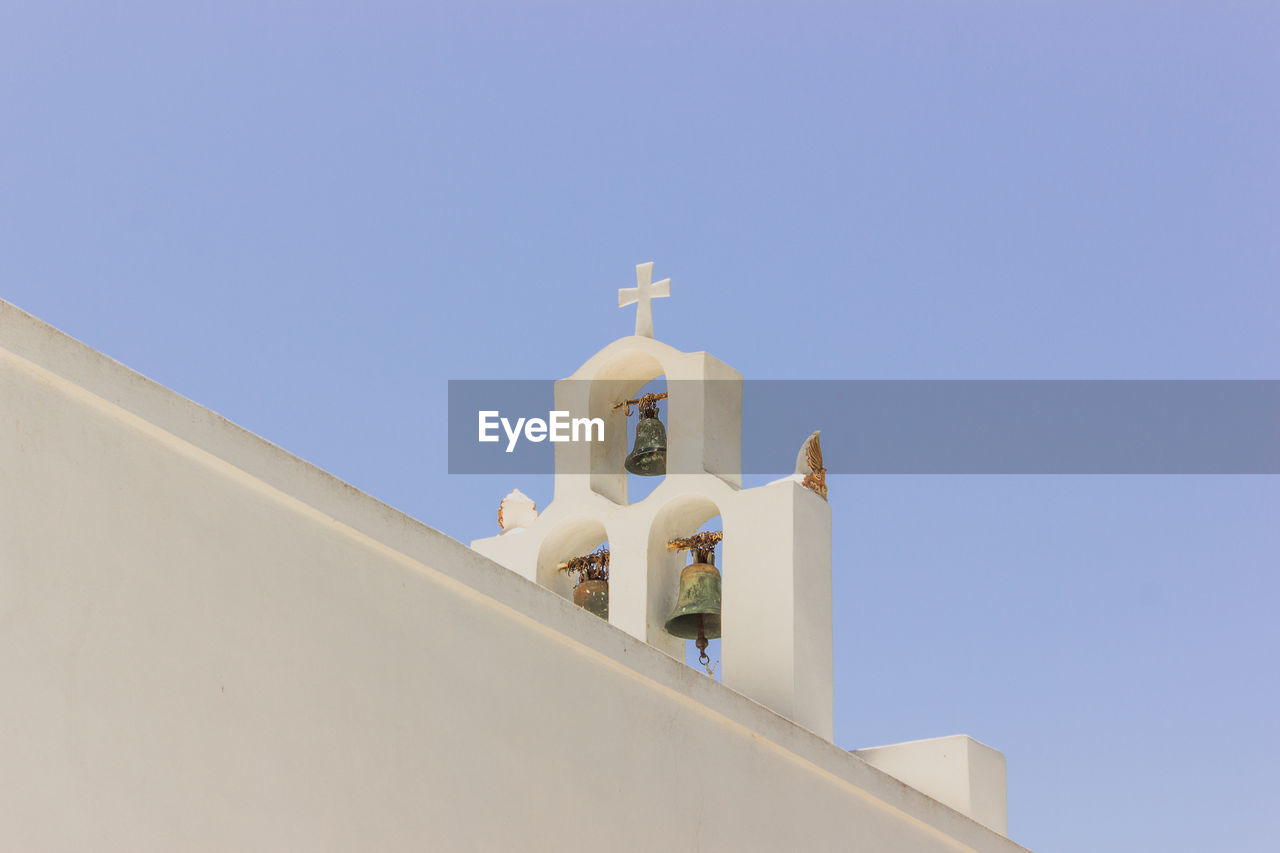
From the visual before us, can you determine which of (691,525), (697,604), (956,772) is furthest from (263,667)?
(956,772)

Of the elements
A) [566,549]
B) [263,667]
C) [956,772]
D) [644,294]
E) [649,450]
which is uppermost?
[644,294]

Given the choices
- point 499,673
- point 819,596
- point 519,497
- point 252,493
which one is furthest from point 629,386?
point 252,493

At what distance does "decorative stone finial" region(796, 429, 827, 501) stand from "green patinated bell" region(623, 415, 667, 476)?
0.71 meters

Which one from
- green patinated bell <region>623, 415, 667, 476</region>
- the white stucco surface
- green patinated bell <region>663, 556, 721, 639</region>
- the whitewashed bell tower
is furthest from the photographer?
green patinated bell <region>623, 415, 667, 476</region>

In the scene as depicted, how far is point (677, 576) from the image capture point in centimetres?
906

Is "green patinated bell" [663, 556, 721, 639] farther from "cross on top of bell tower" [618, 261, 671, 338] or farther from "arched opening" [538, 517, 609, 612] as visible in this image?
"cross on top of bell tower" [618, 261, 671, 338]

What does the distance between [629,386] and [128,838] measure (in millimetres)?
4828

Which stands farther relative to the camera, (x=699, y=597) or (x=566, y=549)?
(x=566, y=549)

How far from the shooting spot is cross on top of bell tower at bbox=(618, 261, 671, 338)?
30.6 ft

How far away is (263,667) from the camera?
18.2 feet

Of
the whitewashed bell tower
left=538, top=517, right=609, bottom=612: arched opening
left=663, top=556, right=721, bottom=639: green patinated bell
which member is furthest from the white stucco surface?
left=538, top=517, right=609, bottom=612: arched opening

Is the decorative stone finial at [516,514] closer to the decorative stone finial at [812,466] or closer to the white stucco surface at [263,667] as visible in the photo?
the decorative stone finial at [812,466]

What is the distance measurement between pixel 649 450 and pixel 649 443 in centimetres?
4

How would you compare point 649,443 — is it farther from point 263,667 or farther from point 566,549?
point 263,667
